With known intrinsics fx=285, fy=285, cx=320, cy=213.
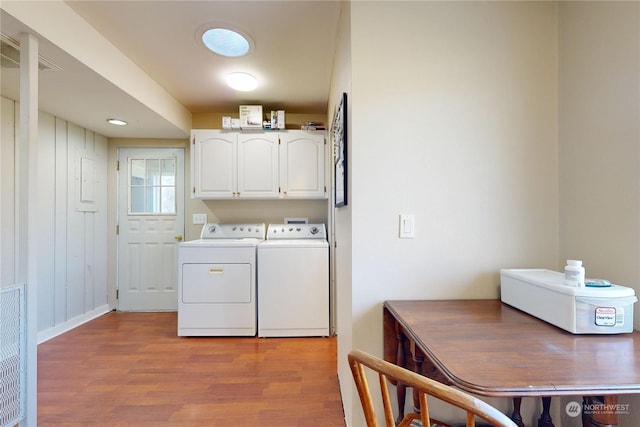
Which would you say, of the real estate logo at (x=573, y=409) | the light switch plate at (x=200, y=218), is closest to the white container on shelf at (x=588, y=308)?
the real estate logo at (x=573, y=409)

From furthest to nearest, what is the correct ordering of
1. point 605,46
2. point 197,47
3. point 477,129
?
point 197,47
point 477,129
point 605,46

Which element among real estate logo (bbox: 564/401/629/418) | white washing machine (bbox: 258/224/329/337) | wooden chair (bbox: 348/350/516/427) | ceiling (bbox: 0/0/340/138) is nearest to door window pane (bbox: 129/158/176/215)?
ceiling (bbox: 0/0/340/138)

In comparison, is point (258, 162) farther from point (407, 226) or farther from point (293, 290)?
point (407, 226)

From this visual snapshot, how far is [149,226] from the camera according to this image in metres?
3.36

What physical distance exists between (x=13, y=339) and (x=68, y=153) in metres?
2.15

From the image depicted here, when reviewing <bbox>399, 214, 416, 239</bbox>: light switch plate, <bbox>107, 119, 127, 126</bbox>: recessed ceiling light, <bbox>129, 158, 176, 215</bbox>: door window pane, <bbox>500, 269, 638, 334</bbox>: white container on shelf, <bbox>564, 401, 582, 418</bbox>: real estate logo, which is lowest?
<bbox>564, 401, 582, 418</bbox>: real estate logo

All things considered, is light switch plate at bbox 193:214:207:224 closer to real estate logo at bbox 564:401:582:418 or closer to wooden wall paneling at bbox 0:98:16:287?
wooden wall paneling at bbox 0:98:16:287

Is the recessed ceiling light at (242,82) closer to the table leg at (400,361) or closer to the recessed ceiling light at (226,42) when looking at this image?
the recessed ceiling light at (226,42)

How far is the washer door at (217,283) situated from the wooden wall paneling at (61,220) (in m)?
1.24

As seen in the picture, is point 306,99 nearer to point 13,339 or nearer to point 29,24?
point 29,24

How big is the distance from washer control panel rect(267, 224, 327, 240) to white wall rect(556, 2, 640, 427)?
2.12 meters

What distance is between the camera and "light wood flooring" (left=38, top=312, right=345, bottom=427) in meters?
1.62

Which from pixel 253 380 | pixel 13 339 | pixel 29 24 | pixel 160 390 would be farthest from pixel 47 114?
pixel 253 380

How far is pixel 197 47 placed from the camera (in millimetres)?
2004
